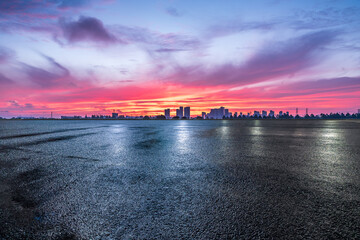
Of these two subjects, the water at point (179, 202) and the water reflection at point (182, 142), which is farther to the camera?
the water reflection at point (182, 142)

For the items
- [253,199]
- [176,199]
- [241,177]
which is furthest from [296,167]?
[176,199]

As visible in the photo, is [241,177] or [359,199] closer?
[359,199]

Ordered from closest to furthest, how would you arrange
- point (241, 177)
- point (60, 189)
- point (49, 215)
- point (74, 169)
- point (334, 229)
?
point (334, 229), point (49, 215), point (60, 189), point (241, 177), point (74, 169)

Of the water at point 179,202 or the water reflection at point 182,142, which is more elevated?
the water at point 179,202

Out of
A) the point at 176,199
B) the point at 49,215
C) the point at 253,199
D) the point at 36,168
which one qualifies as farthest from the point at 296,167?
the point at 36,168

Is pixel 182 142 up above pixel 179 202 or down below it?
below

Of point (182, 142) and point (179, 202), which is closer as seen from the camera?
point (179, 202)

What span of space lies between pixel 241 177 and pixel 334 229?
259 cm

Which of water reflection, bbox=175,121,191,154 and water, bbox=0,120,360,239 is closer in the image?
water, bbox=0,120,360,239

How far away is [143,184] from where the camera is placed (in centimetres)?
461

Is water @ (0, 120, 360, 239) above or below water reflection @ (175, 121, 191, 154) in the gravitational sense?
above

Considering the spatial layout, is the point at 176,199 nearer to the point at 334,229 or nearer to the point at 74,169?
the point at 334,229

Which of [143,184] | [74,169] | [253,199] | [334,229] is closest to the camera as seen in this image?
[334,229]

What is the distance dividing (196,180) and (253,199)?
1620mm
